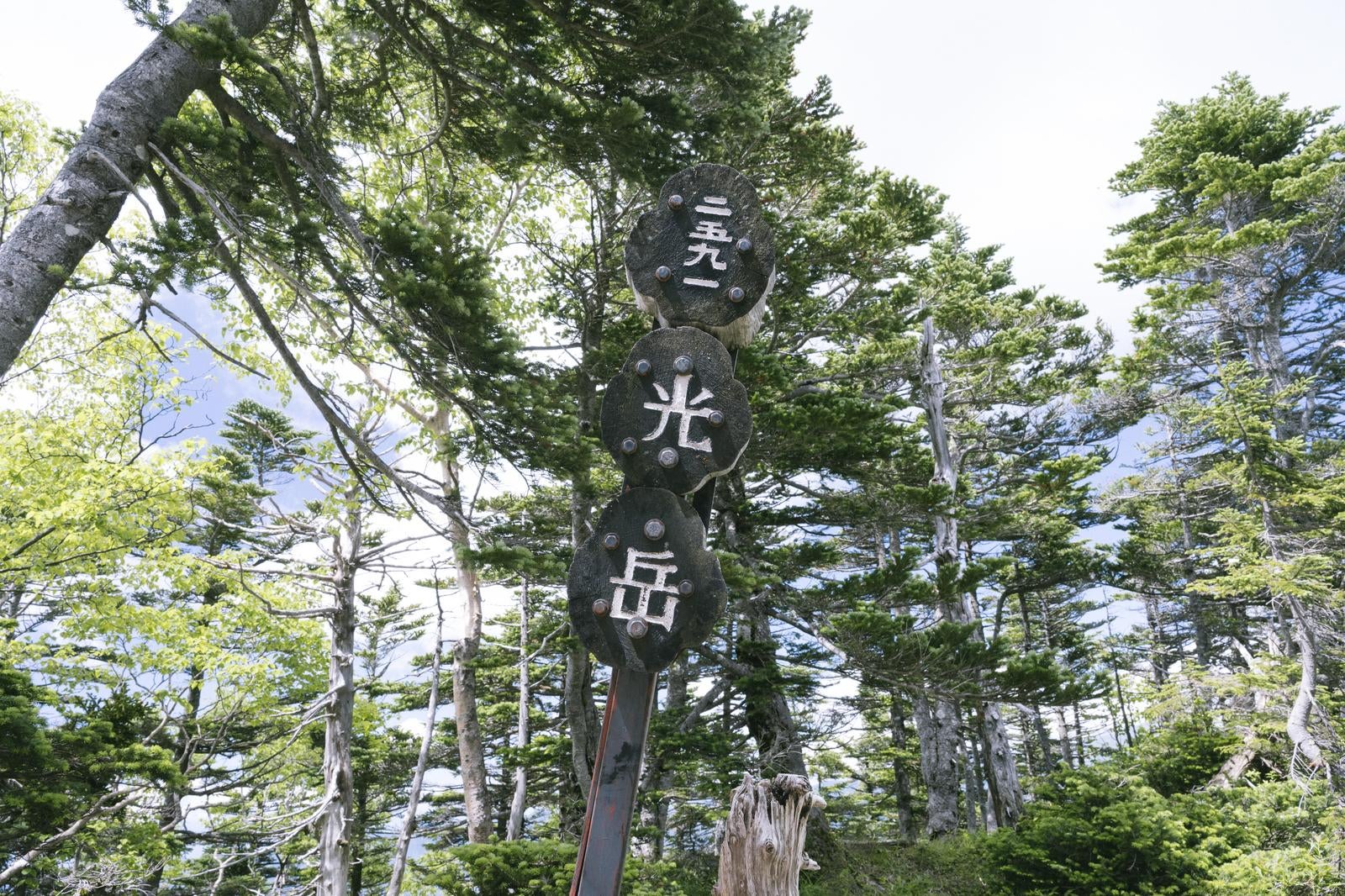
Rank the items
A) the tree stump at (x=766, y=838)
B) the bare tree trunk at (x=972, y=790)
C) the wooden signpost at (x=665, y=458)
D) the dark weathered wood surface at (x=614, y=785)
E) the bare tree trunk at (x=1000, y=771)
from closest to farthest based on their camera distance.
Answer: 1. the dark weathered wood surface at (x=614, y=785)
2. the wooden signpost at (x=665, y=458)
3. the tree stump at (x=766, y=838)
4. the bare tree trunk at (x=1000, y=771)
5. the bare tree trunk at (x=972, y=790)

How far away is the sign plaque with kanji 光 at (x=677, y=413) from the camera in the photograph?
2.77 m

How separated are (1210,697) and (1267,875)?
8.26 metres

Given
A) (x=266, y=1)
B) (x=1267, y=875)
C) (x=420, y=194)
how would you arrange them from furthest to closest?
(x=420, y=194)
(x=1267, y=875)
(x=266, y=1)

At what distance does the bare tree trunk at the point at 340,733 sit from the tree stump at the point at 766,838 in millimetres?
7020

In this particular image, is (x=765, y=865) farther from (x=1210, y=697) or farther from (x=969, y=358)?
(x=1210, y=697)

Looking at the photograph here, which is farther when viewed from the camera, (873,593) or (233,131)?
(873,593)

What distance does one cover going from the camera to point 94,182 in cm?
423

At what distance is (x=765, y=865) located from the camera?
3146mm

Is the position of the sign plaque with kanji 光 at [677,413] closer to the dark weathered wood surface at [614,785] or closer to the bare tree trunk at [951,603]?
the dark weathered wood surface at [614,785]

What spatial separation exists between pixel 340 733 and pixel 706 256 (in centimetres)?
857

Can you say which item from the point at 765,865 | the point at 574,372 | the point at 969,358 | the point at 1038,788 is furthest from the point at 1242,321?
the point at 765,865

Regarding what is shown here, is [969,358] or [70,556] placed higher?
[969,358]

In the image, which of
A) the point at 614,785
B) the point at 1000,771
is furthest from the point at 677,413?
the point at 1000,771

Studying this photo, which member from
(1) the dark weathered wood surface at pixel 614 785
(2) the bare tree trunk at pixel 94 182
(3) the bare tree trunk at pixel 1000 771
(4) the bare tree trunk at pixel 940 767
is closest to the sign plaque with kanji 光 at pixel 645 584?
(1) the dark weathered wood surface at pixel 614 785
